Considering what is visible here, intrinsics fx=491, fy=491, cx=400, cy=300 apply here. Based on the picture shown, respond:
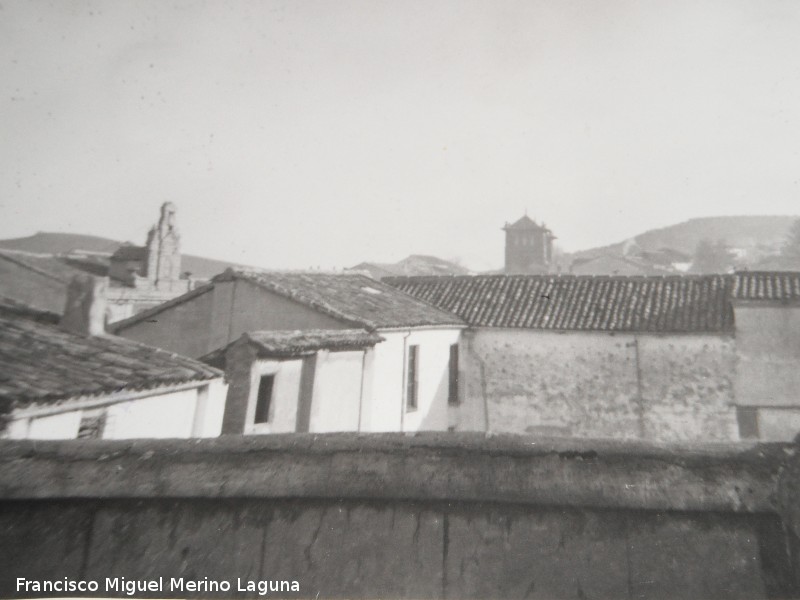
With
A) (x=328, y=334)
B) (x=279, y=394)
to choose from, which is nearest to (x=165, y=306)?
(x=328, y=334)

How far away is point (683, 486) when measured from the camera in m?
1.43

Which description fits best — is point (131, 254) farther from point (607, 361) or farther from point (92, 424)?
point (607, 361)

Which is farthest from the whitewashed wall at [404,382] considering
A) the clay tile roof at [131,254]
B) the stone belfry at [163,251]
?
the clay tile roof at [131,254]

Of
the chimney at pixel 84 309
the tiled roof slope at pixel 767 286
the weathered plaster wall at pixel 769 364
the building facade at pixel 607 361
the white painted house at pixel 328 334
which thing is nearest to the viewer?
the chimney at pixel 84 309

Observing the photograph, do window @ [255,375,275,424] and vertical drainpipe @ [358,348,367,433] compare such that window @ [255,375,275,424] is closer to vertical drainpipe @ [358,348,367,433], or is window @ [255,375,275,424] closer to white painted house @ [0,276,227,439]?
white painted house @ [0,276,227,439]

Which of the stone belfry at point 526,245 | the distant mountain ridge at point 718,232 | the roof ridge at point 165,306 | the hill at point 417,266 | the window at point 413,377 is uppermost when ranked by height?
the distant mountain ridge at point 718,232

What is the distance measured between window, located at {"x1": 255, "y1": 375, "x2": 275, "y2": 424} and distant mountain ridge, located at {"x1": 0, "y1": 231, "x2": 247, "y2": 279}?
15.7 meters

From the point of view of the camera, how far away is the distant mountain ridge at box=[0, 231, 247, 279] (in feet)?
93.6

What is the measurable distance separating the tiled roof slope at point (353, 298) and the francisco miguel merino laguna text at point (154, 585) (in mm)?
10631

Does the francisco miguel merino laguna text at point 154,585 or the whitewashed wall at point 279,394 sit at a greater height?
the whitewashed wall at point 279,394

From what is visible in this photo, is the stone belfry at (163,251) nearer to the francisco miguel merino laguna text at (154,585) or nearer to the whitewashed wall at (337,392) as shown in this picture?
the whitewashed wall at (337,392)

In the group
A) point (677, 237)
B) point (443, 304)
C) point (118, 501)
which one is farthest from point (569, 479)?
point (677, 237)

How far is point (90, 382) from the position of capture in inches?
249

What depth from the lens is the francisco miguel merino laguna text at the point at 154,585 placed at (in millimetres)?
1427
